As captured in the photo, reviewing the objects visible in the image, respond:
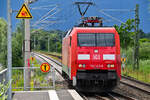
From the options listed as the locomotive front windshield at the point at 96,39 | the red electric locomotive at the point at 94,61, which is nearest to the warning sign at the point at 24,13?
the red electric locomotive at the point at 94,61

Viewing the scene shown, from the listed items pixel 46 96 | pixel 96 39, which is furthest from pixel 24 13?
pixel 96 39

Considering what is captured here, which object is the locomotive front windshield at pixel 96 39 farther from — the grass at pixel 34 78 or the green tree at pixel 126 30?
the green tree at pixel 126 30

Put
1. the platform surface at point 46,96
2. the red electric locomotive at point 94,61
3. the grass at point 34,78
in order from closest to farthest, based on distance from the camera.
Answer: the platform surface at point 46,96
the grass at point 34,78
the red electric locomotive at point 94,61

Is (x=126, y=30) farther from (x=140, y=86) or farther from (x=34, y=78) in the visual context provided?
(x=34, y=78)

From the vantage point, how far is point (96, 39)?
48.7ft

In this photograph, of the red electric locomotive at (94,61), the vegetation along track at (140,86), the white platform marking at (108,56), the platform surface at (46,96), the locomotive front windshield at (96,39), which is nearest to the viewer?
the platform surface at (46,96)

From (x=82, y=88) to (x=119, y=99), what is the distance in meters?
2.04

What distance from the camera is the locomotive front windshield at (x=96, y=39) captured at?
14703mm

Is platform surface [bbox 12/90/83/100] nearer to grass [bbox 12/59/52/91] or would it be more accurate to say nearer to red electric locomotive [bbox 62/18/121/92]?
grass [bbox 12/59/52/91]

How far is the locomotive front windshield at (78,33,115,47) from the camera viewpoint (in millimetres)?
14703

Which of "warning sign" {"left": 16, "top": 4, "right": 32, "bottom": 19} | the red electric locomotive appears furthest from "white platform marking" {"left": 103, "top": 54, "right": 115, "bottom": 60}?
"warning sign" {"left": 16, "top": 4, "right": 32, "bottom": 19}

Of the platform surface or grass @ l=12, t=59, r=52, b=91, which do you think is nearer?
the platform surface

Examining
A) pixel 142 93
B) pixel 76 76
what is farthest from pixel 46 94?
pixel 142 93

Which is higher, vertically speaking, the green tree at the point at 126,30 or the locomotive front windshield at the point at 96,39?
the green tree at the point at 126,30
